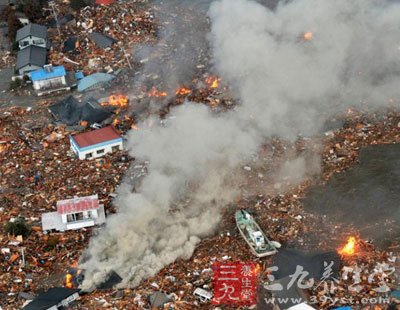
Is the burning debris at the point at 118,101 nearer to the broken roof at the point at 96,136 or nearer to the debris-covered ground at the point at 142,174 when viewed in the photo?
the debris-covered ground at the point at 142,174

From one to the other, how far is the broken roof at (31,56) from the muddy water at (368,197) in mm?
14371

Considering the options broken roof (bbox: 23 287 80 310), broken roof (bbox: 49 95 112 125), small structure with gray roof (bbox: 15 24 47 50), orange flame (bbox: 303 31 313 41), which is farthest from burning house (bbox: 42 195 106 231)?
small structure with gray roof (bbox: 15 24 47 50)

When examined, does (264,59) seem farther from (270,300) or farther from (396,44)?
(270,300)

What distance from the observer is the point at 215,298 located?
14938 mm

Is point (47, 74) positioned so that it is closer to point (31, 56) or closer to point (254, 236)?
point (31, 56)

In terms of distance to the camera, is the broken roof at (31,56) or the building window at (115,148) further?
the broken roof at (31,56)

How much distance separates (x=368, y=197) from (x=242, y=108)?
6070 millimetres

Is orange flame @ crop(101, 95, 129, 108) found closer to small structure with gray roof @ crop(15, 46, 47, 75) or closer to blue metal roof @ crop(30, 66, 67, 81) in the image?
blue metal roof @ crop(30, 66, 67, 81)

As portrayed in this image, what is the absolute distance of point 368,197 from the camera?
18.6m

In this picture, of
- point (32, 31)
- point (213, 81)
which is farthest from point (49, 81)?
point (213, 81)

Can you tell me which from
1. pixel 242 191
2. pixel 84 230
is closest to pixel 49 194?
pixel 84 230

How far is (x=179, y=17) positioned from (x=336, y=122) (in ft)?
38.2

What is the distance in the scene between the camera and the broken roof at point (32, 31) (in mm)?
27781

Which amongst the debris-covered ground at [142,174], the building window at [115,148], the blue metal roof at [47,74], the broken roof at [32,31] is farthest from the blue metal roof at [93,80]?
the building window at [115,148]
